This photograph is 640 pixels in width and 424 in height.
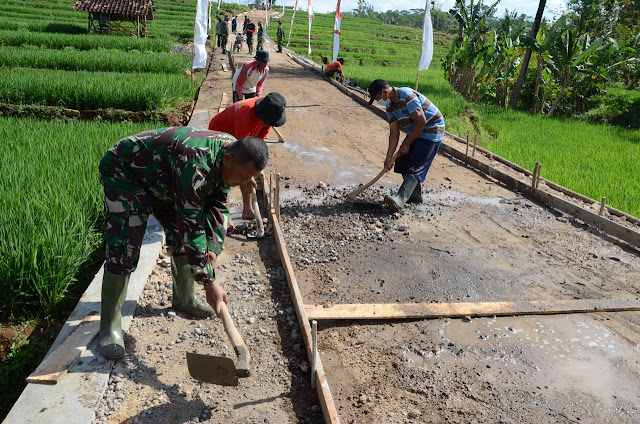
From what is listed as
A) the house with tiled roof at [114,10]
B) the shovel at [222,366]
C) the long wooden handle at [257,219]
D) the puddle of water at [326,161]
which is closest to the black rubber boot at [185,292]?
the shovel at [222,366]

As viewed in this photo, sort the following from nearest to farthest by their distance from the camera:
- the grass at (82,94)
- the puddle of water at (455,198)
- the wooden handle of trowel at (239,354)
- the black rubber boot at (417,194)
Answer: the wooden handle of trowel at (239,354), the black rubber boot at (417,194), the puddle of water at (455,198), the grass at (82,94)

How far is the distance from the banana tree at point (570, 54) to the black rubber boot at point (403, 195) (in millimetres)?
10666

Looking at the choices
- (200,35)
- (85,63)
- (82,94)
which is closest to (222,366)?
(82,94)

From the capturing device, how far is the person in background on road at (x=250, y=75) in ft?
21.5

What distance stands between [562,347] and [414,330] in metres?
0.99

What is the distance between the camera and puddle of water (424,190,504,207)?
6.07 metres

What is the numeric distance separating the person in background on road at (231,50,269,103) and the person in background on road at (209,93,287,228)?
2.23m

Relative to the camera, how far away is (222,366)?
2576 mm

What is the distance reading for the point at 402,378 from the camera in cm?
302

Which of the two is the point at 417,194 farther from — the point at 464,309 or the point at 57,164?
the point at 57,164

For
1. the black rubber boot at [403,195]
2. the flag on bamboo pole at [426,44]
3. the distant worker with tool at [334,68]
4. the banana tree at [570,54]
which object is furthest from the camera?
the distant worker with tool at [334,68]

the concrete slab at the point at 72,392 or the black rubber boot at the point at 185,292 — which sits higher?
the black rubber boot at the point at 185,292

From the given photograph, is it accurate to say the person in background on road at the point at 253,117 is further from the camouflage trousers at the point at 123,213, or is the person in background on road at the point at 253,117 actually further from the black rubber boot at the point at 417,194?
the black rubber boot at the point at 417,194

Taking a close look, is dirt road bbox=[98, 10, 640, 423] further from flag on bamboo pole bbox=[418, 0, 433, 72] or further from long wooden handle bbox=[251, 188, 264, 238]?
flag on bamboo pole bbox=[418, 0, 433, 72]
